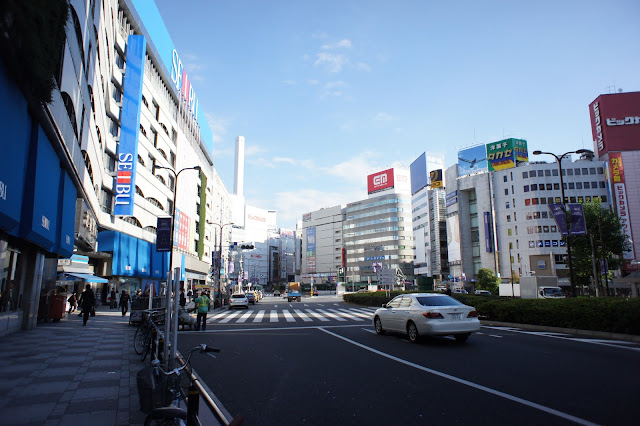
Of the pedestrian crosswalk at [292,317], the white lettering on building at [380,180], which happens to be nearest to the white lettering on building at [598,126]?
the white lettering on building at [380,180]

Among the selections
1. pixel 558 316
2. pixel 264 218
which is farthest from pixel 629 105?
pixel 264 218

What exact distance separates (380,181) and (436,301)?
127 meters

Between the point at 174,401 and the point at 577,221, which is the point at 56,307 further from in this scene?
the point at 577,221

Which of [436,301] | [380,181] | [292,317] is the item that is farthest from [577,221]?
[380,181]

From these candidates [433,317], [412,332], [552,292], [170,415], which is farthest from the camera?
[552,292]

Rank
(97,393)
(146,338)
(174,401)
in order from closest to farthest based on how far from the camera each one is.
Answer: (174,401), (97,393), (146,338)

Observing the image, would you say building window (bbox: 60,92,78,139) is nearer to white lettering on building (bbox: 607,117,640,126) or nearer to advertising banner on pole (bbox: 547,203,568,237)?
advertising banner on pole (bbox: 547,203,568,237)

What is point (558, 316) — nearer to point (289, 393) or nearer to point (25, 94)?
point (289, 393)

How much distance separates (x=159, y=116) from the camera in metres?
48.9

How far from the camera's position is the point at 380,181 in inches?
5404

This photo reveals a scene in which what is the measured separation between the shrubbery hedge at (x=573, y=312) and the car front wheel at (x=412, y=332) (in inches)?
260

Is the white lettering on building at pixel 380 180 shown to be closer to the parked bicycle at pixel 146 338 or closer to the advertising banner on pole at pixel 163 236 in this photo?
the advertising banner on pole at pixel 163 236

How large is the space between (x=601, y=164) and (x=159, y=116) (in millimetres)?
83222

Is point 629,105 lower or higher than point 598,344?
higher
